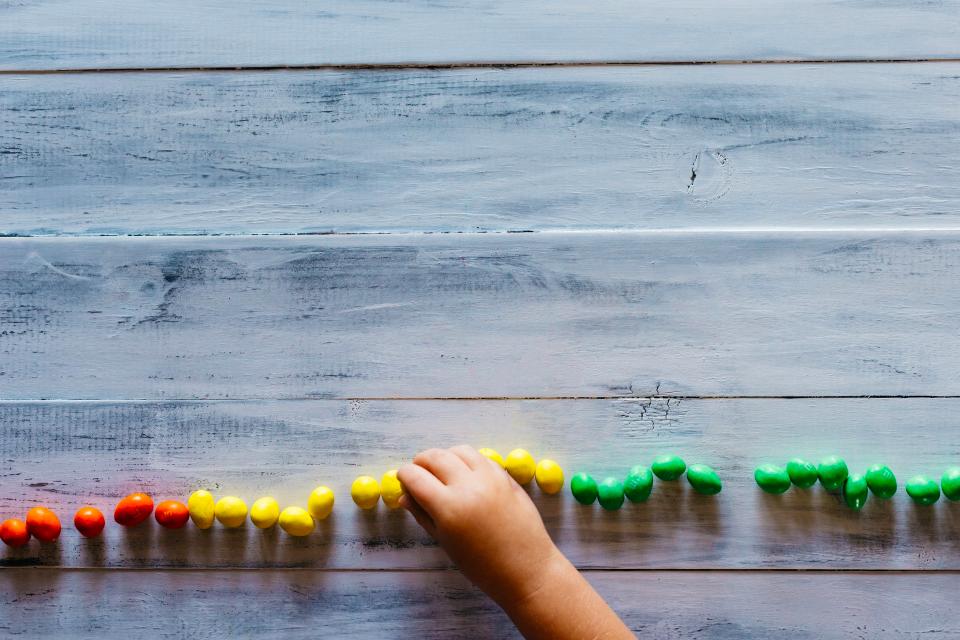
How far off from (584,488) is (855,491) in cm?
23

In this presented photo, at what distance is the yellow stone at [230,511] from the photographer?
658mm

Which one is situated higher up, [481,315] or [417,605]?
[481,315]

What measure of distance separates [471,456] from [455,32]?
0.38 m

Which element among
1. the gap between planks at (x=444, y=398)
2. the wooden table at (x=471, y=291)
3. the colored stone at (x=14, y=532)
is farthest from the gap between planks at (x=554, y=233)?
the colored stone at (x=14, y=532)

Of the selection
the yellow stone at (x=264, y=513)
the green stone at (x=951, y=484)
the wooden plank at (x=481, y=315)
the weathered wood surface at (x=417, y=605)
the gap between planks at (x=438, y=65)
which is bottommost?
the weathered wood surface at (x=417, y=605)

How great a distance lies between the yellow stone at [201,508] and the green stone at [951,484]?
2.08 feet

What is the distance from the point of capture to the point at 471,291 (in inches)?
26.8

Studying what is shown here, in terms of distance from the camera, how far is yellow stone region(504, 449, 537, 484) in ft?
2.14

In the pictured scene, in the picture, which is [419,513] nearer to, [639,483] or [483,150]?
[639,483]

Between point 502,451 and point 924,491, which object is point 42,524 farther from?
point 924,491

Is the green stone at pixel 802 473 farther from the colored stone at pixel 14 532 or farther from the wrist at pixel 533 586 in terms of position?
the colored stone at pixel 14 532

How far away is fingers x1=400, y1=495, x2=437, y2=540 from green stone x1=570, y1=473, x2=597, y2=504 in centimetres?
13

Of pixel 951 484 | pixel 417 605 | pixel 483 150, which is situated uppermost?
pixel 483 150

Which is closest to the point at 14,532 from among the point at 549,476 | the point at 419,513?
the point at 419,513
